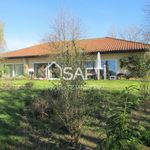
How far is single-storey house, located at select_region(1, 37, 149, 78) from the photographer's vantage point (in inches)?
1198

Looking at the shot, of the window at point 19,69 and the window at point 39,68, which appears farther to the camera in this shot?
the window at point 19,69

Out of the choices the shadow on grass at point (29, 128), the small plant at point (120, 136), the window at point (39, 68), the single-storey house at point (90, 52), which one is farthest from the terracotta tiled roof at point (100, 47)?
the small plant at point (120, 136)

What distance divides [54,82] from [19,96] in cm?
378

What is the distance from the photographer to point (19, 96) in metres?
12.5

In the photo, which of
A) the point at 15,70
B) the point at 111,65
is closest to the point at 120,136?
the point at 111,65

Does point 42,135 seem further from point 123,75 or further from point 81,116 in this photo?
point 123,75

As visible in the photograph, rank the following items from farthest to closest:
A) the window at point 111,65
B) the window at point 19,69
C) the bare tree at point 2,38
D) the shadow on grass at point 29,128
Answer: the window at point 19,69
the bare tree at point 2,38
the window at point 111,65
the shadow on grass at point 29,128

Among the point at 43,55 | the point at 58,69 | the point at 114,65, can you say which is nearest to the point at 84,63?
the point at 58,69

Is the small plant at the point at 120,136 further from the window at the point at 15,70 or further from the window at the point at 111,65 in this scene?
the window at the point at 15,70

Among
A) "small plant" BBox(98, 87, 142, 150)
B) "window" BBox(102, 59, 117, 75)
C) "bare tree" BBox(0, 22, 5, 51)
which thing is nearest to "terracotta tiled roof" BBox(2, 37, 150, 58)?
"window" BBox(102, 59, 117, 75)

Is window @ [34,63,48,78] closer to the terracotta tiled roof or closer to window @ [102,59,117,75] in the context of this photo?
the terracotta tiled roof

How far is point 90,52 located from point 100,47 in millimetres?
6100

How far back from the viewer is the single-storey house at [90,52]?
30.4 metres

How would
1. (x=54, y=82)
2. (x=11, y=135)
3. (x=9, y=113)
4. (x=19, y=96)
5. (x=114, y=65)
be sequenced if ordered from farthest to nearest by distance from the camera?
(x=114, y=65), (x=19, y=96), (x=9, y=113), (x=54, y=82), (x=11, y=135)
